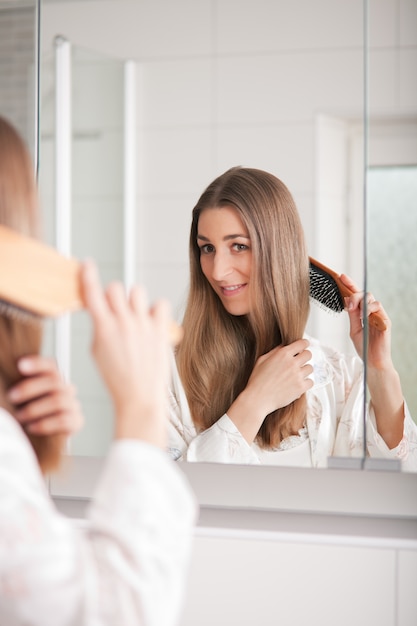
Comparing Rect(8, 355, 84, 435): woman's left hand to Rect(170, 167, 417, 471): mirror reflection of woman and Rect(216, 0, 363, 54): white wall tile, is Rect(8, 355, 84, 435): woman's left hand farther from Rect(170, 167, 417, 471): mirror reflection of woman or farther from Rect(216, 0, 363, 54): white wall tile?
Rect(216, 0, 363, 54): white wall tile

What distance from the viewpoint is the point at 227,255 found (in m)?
1.20

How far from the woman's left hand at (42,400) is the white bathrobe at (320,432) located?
521mm

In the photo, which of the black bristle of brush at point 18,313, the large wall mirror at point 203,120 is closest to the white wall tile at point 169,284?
the large wall mirror at point 203,120

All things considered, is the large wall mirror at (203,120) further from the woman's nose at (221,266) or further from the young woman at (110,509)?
the young woman at (110,509)

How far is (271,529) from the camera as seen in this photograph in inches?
49.1

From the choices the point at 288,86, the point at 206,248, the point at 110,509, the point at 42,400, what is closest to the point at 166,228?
the point at 206,248

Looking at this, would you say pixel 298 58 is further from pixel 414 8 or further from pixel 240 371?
pixel 240 371

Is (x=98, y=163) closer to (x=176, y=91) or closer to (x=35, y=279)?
(x=176, y=91)

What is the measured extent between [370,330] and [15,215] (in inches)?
27.9

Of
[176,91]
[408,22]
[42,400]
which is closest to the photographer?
[42,400]

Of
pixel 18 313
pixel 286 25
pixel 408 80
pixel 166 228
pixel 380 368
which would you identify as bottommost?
pixel 380 368

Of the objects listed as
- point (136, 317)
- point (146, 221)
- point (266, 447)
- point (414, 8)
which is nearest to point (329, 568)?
point (266, 447)

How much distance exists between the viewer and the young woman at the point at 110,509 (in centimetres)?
56

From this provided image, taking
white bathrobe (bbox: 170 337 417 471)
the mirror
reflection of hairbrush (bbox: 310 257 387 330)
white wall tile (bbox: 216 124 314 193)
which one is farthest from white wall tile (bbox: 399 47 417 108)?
white bathrobe (bbox: 170 337 417 471)
